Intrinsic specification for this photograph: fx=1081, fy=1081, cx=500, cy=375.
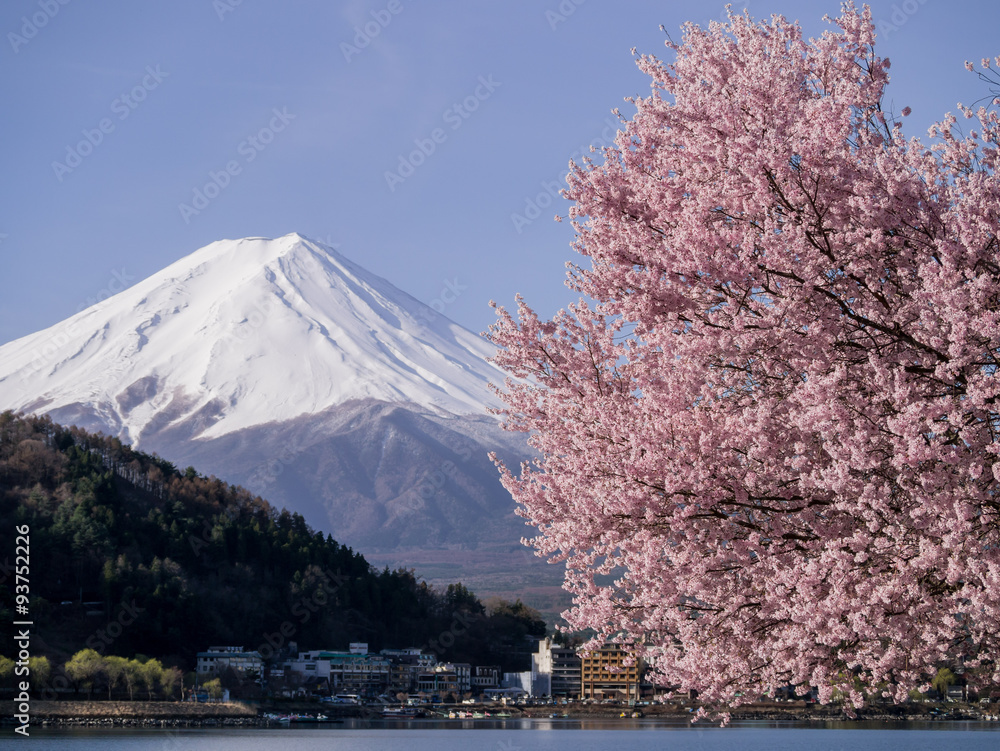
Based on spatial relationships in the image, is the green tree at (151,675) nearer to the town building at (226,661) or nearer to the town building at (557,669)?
the town building at (226,661)

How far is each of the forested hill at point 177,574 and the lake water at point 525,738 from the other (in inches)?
538

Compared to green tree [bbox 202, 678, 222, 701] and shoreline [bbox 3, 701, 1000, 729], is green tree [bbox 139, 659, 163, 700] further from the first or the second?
green tree [bbox 202, 678, 222, 701]

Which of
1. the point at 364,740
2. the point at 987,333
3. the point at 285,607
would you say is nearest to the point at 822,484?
the point at 987,333

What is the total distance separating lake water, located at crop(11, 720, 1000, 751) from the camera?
171 feet

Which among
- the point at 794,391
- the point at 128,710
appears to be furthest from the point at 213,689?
the point at 794,391

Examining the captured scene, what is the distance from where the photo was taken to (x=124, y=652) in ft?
245

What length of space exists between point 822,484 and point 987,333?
1.30 metres

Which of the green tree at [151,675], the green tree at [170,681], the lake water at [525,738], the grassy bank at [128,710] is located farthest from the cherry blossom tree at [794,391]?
the green tree at [170,681]

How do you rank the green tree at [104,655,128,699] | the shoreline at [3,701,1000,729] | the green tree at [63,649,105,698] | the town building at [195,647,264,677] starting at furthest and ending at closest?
1. the town building at [195,647,264,677]
2. the green tree at [104,655,128,699]
3. the shoreline at [3,701,1000,729]
4. the green tree at [63,649,105,698]

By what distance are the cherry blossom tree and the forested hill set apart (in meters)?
62.9

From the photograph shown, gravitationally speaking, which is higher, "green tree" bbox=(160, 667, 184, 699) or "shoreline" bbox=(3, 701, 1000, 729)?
"green tree" bbox=(160, 667, 184, 699)

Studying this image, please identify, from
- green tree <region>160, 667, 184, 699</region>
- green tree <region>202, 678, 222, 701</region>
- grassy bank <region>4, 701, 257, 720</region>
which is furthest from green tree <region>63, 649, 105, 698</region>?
green tree <region>202, 678, 222, 701</region>

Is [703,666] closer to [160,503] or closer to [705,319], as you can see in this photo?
[705,319]

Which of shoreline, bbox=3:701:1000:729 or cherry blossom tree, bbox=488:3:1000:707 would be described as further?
shoreline, bbox=3:701:1000:729
